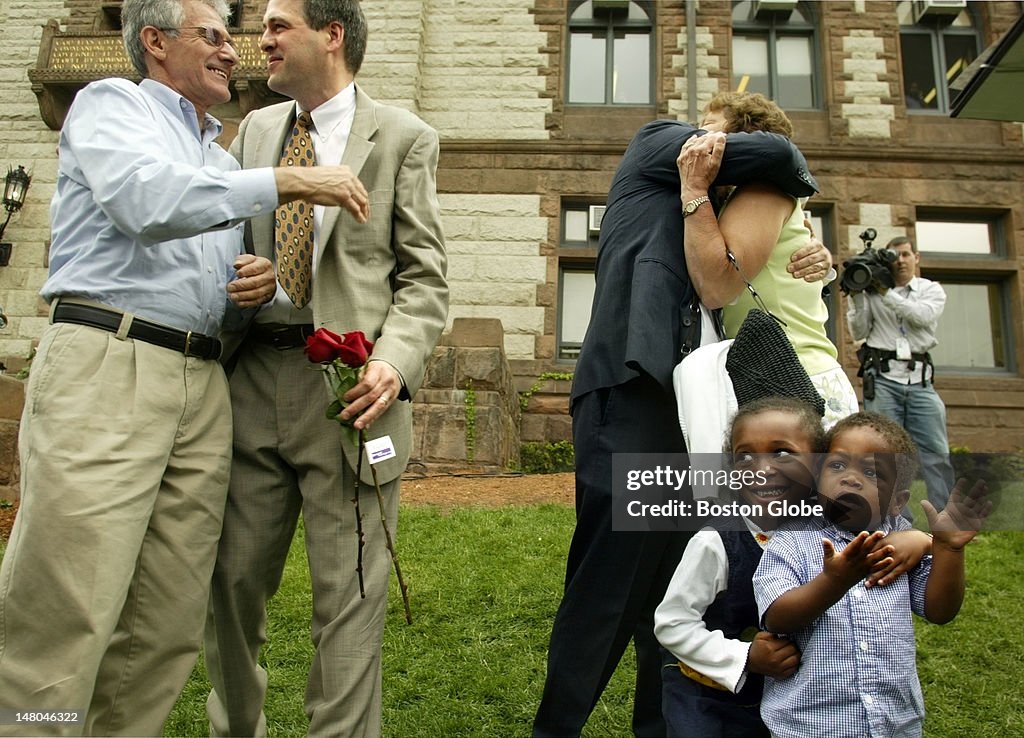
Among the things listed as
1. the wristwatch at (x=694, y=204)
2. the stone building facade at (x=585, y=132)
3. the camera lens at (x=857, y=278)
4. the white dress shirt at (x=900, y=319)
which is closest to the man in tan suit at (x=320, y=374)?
the wristwatch at (x=694, y=204)

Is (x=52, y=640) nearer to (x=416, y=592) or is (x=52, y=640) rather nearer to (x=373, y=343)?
(x=373, y=343)

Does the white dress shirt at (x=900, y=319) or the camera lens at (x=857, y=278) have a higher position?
the camera lens at (x=857, y=278)

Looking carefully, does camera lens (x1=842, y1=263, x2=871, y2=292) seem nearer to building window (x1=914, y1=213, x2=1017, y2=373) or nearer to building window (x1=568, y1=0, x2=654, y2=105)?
building window (x1=914, y1=213, x2=1017, y2=373)

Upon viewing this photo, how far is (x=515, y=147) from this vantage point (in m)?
13.8

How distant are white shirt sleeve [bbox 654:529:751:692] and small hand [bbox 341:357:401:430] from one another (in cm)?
95

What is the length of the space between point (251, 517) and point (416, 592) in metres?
2.56

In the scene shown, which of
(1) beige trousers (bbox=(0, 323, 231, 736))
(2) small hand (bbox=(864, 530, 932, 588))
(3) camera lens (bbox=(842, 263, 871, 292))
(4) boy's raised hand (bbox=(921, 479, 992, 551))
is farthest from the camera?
(3) camera lens (bbox=(842, 263, 871, 292))

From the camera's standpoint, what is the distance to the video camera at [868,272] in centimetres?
741

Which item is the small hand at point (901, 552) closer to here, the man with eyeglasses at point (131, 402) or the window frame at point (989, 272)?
the man with eyeglasses at point (131, 402)

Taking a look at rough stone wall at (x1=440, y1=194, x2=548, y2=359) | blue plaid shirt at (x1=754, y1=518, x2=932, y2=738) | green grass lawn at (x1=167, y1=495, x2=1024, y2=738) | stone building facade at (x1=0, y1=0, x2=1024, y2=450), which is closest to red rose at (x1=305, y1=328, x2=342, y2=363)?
blue plaid shirt at (x1=754, y1=518, x2=932, y2=738)

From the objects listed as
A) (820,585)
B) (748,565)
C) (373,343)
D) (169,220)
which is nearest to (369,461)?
(373,343)

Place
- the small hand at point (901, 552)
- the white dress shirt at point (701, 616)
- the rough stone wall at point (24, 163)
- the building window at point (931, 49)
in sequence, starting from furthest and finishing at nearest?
the building window at point (931, 49) → the rough stone wall at point (24, 163) → the white dress shirt at point (701, 616) → the small hand at point (901, 552)

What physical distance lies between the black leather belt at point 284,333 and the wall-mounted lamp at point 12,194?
1334 cm

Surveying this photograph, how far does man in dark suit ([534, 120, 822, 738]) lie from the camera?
2324 mm
